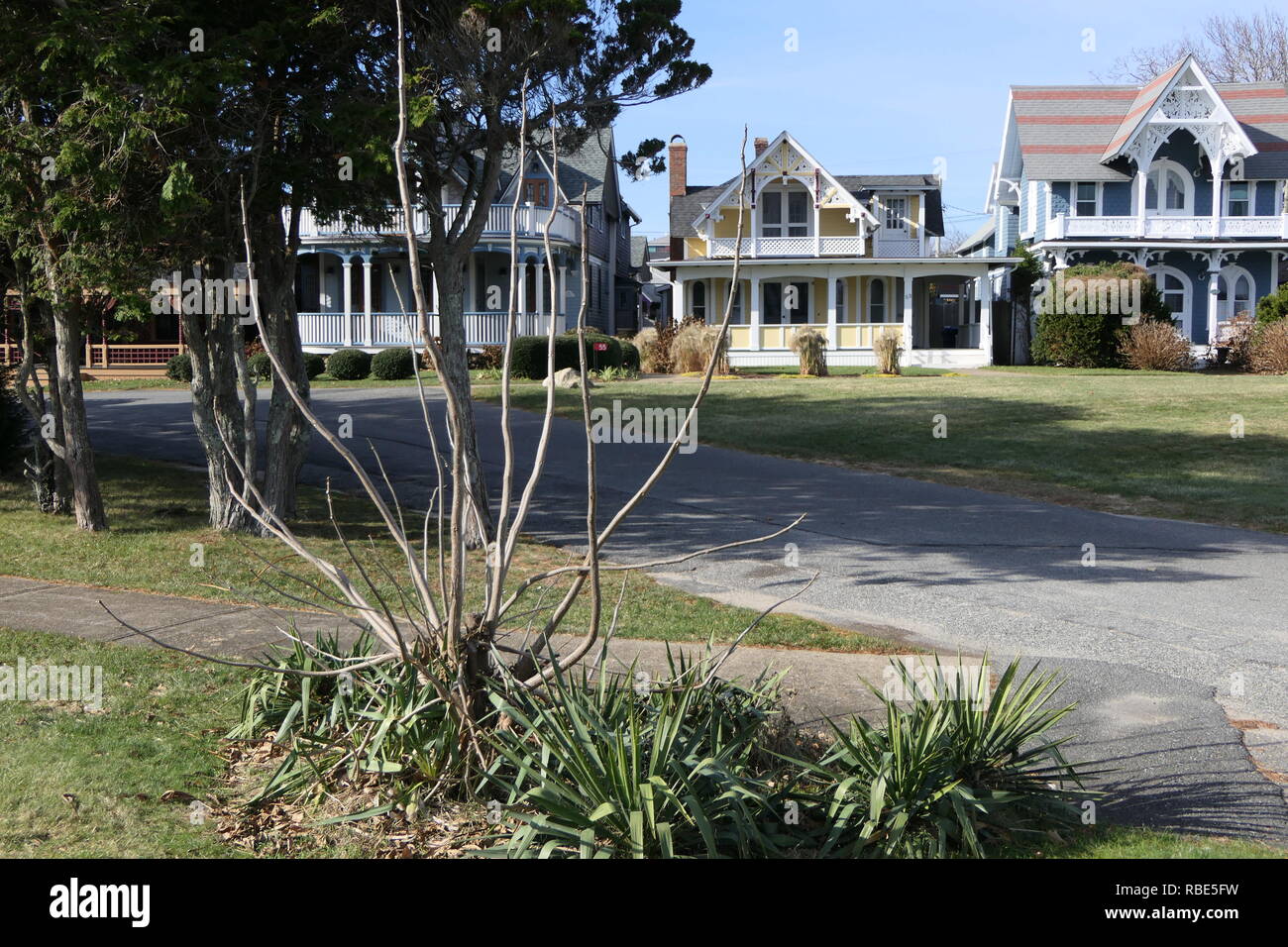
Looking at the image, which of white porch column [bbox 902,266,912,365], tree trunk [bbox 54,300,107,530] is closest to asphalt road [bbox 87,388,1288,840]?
tree trunk [bbox 54,300,107,530]

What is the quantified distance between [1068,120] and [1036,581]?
112 feet

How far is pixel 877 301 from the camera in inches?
1606

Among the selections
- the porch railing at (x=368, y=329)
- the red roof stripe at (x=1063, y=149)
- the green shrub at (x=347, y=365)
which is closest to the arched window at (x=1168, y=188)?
the red roof stripe at (x=1063, y=149)

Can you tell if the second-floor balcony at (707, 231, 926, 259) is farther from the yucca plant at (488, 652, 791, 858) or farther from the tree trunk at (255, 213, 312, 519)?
the yucca plant at (488, 652, 791, 858)

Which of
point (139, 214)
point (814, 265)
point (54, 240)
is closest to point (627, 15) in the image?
point (139, 214)

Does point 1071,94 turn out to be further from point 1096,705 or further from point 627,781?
point 627,781

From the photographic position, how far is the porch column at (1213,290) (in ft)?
120

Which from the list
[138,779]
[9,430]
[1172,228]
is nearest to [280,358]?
[9,430]

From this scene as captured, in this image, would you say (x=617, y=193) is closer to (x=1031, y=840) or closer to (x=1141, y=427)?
(x=1141, y=427)

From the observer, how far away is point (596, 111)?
11367 millimetres

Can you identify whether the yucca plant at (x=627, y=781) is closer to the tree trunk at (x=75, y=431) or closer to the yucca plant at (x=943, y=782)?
the yucca plant at (x=943, y=782)

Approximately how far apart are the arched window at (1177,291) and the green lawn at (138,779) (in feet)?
121
